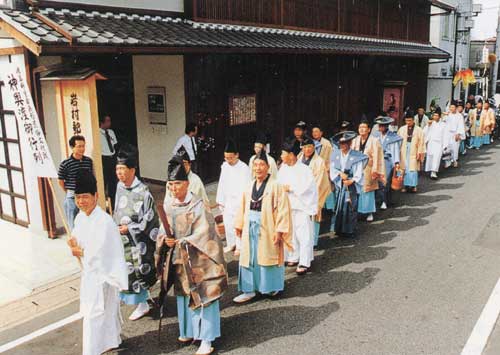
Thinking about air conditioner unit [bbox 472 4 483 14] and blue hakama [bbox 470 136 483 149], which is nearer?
blue hakama [bbox 470 136 483 149]

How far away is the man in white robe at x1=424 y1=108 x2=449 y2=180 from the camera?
1343 cm

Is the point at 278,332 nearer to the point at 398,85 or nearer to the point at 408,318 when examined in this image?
the point at 408,318

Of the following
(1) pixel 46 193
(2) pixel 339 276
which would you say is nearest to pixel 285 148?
(2) pixel 339 276

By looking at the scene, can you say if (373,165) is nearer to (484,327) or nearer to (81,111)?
(484,327)

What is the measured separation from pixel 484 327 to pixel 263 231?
9.00ft

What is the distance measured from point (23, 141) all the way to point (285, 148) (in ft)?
15.6

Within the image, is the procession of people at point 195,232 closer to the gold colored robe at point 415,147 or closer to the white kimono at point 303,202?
the white kimono at point 303,202

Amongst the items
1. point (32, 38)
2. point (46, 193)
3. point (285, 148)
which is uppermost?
point (32, 38)

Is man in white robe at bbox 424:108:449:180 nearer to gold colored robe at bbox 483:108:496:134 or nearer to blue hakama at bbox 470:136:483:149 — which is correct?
gold colored robe at bbox 483:108:496:134

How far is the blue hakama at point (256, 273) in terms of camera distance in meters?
5.96

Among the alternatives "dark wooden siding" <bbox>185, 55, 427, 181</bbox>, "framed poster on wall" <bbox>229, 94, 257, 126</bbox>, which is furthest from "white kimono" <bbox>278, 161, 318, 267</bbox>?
"framed poster on wall" <bbox>229, 94, 257, 126</bbox>

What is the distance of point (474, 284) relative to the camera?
21.3 feet

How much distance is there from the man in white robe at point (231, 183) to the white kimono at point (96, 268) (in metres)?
2.95

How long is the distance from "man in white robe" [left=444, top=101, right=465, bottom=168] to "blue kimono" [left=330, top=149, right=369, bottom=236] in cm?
722
